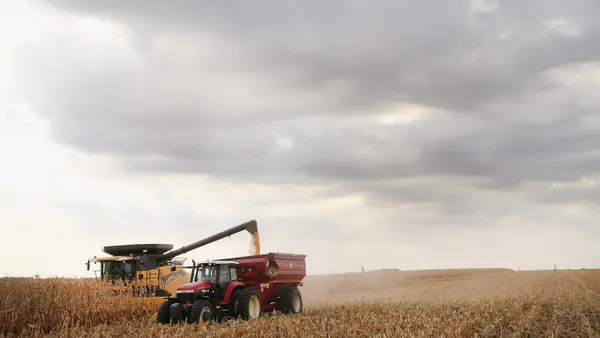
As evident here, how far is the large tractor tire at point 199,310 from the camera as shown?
663 inches

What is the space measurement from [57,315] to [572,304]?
17.1 meters

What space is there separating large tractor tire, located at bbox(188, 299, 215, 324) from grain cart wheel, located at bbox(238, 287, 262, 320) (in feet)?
3.33

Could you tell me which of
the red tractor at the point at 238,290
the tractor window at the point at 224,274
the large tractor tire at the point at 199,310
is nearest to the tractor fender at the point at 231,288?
the red tractor at the point at 238,290

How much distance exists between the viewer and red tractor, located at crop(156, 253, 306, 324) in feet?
57.6

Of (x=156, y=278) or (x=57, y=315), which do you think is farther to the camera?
(x=156, y=278)

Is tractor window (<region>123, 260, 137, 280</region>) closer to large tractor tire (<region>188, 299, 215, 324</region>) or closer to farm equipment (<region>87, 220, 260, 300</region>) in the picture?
farm equipment (<region>87, 220, 260, 300</region>)

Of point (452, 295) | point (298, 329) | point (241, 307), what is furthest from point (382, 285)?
point (298, 329)

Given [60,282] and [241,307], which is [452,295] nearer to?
[241,307]

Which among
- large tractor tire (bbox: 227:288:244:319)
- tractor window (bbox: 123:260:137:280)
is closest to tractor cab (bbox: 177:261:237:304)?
large tractor tire (bbox: 227:288:244:319)

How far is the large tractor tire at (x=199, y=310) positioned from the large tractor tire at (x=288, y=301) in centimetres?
426

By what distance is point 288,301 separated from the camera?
2123 centimetres

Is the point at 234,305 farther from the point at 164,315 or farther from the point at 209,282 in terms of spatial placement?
the point at 164,315

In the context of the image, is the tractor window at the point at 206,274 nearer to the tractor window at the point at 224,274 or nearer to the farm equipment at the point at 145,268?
the tractor window at the point at 224,274

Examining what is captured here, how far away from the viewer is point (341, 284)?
49.8 meters
